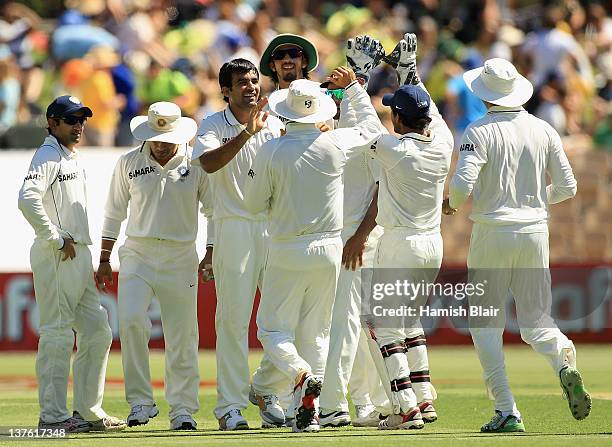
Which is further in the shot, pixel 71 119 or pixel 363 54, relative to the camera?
pixel 363 54

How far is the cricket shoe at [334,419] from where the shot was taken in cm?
1029

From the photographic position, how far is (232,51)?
20203 mm

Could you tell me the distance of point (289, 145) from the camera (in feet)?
32.0

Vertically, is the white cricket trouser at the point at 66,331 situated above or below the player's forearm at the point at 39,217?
below

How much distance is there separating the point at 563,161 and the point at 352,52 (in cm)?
172

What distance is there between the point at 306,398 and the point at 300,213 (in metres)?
1.24

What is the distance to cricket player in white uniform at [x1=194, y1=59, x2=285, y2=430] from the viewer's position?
10.2 m

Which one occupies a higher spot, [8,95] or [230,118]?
[230,118]

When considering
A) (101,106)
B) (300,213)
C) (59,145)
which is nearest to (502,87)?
(300,213)

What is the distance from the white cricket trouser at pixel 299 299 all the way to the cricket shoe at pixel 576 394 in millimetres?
1653

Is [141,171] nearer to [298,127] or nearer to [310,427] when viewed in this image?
[298,127]

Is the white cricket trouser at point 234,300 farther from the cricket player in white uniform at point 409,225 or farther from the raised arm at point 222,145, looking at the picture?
the cricket player in white uniform at point 409,225

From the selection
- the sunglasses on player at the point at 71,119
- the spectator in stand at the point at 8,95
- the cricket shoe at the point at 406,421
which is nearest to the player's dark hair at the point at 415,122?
the cricket shoe at the point at 406,421

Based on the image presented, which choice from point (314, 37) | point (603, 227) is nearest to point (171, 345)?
point (603, 227)
